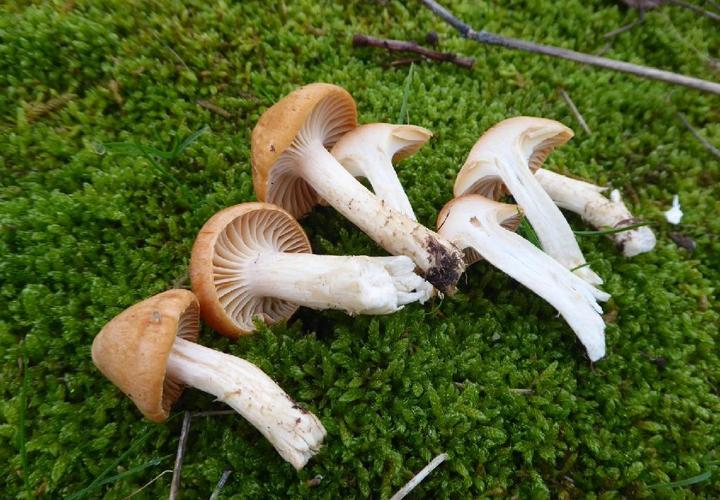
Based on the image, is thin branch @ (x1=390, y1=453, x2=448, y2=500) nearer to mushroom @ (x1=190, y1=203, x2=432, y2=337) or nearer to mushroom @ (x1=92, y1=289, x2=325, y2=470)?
mushroom @ (x1=92, y1=289, x2=325, y2=470)

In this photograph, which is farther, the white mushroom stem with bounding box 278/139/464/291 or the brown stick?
the brown stick

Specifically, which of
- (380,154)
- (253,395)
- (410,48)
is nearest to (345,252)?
(380,154)

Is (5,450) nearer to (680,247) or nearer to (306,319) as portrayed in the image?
(306,319)

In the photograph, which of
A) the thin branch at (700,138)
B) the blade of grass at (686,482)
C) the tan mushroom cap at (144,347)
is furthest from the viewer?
the thin branch at (700,138)

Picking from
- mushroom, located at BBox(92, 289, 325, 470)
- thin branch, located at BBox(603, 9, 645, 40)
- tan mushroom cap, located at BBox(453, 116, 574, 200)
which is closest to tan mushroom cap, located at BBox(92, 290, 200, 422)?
mushroom, located at BBox(92, 289, 325, 470)

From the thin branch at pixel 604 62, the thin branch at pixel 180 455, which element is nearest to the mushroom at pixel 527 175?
the thin branch at pixel 604 62

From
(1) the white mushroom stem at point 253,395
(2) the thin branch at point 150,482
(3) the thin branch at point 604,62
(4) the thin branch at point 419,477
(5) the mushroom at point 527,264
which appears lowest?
(2) the thin branch at point 150,482

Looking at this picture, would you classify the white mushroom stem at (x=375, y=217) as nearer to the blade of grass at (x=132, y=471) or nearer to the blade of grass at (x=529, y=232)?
the blade of grass at (x=529, y=232)

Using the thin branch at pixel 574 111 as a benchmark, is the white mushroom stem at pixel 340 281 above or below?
below
